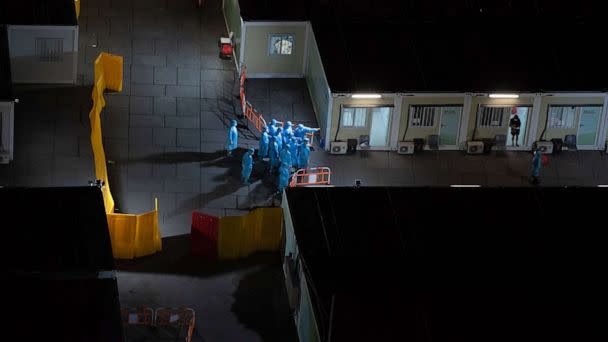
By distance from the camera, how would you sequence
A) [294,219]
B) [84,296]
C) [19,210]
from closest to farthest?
[84,296], [19,210], [294,219]

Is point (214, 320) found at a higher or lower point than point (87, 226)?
lower

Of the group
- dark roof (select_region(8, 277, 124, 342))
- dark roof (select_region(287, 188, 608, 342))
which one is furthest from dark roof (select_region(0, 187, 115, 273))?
dark roof (select_region(287, 188, 608, 342))

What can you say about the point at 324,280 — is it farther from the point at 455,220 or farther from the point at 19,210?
the point at 19,210

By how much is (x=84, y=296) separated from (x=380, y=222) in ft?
Result: 37.2

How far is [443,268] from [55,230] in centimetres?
1294

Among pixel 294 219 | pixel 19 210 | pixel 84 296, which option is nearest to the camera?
pixel 84 296

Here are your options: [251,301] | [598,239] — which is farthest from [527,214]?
[251,301]

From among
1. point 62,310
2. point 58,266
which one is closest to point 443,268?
point 58,266

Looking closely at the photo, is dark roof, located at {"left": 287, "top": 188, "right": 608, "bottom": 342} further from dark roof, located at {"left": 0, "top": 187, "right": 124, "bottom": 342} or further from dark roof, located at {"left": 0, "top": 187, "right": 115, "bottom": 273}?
dark roof, located at {"left": 0, "top": 187, "right": 115, "bottom": 273}

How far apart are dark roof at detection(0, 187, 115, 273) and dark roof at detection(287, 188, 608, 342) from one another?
6.99m

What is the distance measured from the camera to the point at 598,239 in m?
49.2

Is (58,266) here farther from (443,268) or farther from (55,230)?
(443,268)

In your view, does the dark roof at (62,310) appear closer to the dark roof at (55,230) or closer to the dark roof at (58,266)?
the dark roof at (58,266)

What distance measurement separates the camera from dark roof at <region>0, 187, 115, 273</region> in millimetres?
44281
